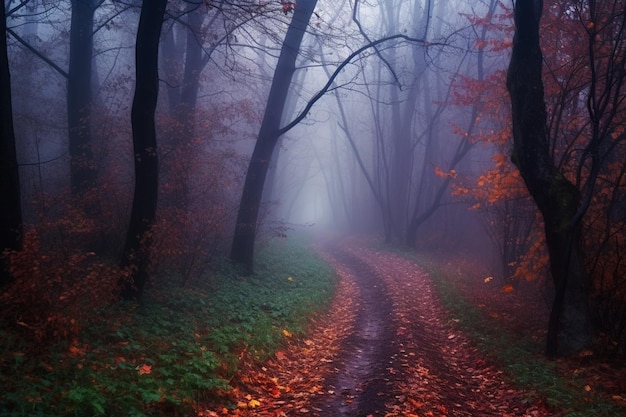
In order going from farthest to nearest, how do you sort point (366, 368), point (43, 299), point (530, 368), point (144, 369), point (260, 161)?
1. point (260, 161)
2. point (366, 368)
3. point (530, 368)
4. point (43, 299)
5. point (144, 369)

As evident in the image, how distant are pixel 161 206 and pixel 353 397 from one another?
797 centimetres

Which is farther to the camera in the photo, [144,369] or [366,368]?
[366,368]

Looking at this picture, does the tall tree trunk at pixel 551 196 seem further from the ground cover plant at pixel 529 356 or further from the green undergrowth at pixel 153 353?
the green undergrowth at pixel 153 353

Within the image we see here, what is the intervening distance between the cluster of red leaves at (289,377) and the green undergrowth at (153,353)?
196mm

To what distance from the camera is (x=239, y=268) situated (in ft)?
45.6

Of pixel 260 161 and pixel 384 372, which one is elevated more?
pixel 260 161

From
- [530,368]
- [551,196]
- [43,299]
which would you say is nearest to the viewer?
[43,299]

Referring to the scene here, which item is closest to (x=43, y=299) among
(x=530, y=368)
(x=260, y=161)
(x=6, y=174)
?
(x=6, y=174)

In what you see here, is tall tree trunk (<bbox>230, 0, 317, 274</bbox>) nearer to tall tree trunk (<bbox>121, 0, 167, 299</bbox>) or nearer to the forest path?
the forest path

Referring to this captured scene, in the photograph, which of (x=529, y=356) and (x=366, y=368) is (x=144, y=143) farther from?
(x=529, y=356)

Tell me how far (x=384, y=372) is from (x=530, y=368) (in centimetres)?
253

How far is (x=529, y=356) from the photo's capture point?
8.20 m

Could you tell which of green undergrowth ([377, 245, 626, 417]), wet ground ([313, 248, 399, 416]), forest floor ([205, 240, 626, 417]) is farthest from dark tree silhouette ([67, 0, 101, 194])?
green undergrowth ([377, 245, 626, 417])

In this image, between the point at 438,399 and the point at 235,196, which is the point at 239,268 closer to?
the point at 235,196
